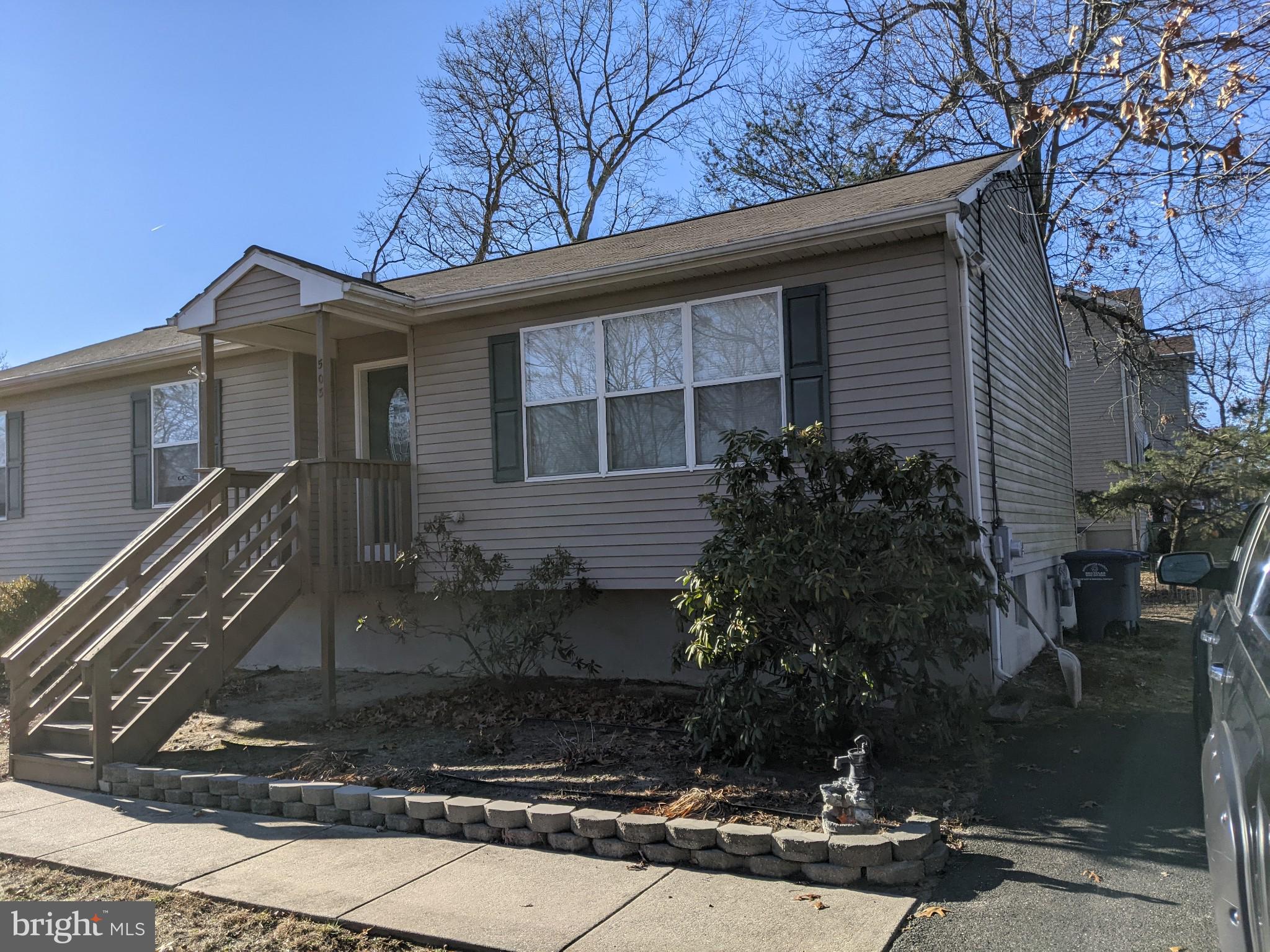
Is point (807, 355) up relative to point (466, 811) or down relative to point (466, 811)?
up

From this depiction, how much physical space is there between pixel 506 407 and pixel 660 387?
161 cm

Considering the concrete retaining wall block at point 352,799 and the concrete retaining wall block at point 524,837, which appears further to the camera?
the concrete retaining wall block at point 352,799

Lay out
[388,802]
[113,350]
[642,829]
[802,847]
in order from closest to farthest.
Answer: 1. [802,847]
2. [642,829]
3. [388,802]
4. [113,350]

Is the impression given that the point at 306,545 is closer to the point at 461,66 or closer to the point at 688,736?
the point at 688,736

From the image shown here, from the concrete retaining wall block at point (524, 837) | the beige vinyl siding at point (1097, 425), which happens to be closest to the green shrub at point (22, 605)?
the concrete retaining wall block at point (524, 837)

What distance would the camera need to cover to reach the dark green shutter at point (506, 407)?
878 cm

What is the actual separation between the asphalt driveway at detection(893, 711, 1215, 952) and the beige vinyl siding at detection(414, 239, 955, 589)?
2.41m

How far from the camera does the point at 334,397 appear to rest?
10.5m

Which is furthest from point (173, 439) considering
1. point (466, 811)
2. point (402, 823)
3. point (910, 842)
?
point (910, 842)

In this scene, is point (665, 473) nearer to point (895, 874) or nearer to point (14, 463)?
point (895, 874)

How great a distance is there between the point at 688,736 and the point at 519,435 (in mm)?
3671

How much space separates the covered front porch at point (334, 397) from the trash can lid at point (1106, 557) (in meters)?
7.75

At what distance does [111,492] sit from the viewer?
11750mm

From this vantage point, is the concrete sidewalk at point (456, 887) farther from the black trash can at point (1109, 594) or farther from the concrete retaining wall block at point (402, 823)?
the black trash can at point (1109, 594)
